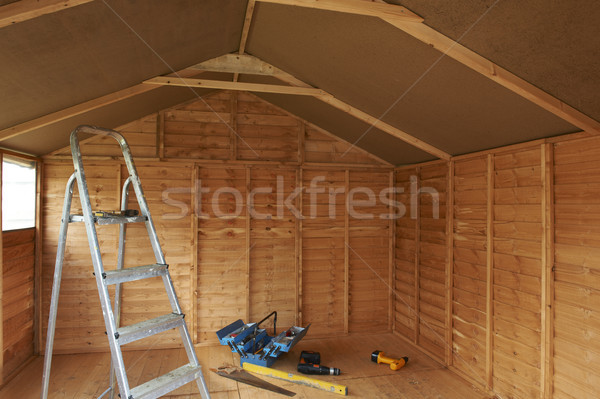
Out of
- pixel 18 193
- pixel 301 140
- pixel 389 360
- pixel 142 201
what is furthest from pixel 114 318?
pixel 301 140

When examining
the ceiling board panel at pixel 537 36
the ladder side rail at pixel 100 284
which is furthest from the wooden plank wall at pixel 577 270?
the ladder side rail at pixel 100 284

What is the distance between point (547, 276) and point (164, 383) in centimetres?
293

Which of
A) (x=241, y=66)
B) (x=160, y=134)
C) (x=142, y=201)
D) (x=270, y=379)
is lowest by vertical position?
(x=270, y=379)

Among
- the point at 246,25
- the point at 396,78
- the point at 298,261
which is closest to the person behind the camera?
the point at 396,78

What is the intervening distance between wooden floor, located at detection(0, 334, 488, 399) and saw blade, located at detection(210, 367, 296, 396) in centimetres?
7

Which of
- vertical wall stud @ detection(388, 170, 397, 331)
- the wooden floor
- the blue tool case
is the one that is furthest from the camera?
vertical wall stud @ detection(388, 170, 397, 331)

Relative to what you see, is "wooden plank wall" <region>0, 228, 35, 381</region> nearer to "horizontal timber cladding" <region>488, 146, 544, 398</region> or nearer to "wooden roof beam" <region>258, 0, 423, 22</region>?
"wooden roof beam" <region>258, 0, 423, 22</region>

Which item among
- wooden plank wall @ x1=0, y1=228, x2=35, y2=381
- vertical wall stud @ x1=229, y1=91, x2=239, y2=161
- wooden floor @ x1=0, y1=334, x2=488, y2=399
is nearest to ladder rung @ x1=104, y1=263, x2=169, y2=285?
wooden floor @ x1=0, y1=334, x2=488, y2=399

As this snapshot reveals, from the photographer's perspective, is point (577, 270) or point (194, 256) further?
point (194, 256)

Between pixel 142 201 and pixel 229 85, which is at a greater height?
pixel 229 85

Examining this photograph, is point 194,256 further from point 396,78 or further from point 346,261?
point 396,78

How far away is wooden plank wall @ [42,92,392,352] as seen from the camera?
4.62 metres

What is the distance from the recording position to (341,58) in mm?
3238

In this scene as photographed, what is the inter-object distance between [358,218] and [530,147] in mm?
2587
